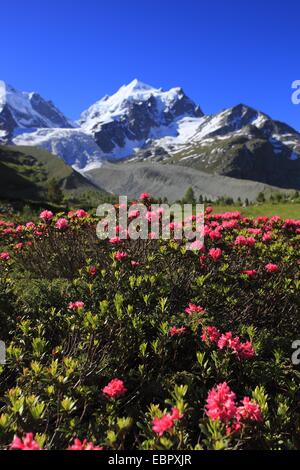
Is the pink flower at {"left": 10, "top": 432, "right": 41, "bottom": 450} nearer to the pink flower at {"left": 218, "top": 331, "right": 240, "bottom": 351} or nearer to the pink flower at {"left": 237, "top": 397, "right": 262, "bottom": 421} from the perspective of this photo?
the pink flower at {"left": 237, "top": 397, "right": 262, "bottom": 421}

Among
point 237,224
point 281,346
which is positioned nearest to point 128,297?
point 281,346

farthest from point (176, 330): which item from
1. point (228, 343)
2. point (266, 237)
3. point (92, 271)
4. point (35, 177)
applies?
point (35, 177)

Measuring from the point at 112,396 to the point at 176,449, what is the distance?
60 cm

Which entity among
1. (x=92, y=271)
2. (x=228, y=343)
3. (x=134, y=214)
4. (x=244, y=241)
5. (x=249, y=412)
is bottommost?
(x=249, y=412)

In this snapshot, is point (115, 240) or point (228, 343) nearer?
point (228, 343)

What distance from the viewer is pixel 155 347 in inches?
146

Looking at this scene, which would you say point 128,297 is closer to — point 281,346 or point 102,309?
point 102,309

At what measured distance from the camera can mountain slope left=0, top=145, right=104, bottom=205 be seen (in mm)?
114931

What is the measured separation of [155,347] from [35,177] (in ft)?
506

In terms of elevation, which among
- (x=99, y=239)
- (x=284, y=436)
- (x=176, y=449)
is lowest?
(x=284, y=436)

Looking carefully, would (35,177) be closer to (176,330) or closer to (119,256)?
(119,256)

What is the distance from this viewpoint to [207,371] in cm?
345

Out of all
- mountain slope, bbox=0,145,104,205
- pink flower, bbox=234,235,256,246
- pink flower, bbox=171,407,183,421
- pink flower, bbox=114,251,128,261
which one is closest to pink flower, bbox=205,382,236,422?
pink flower, bbox=171,407,183,421

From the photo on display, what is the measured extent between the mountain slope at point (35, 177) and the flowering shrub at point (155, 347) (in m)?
101
